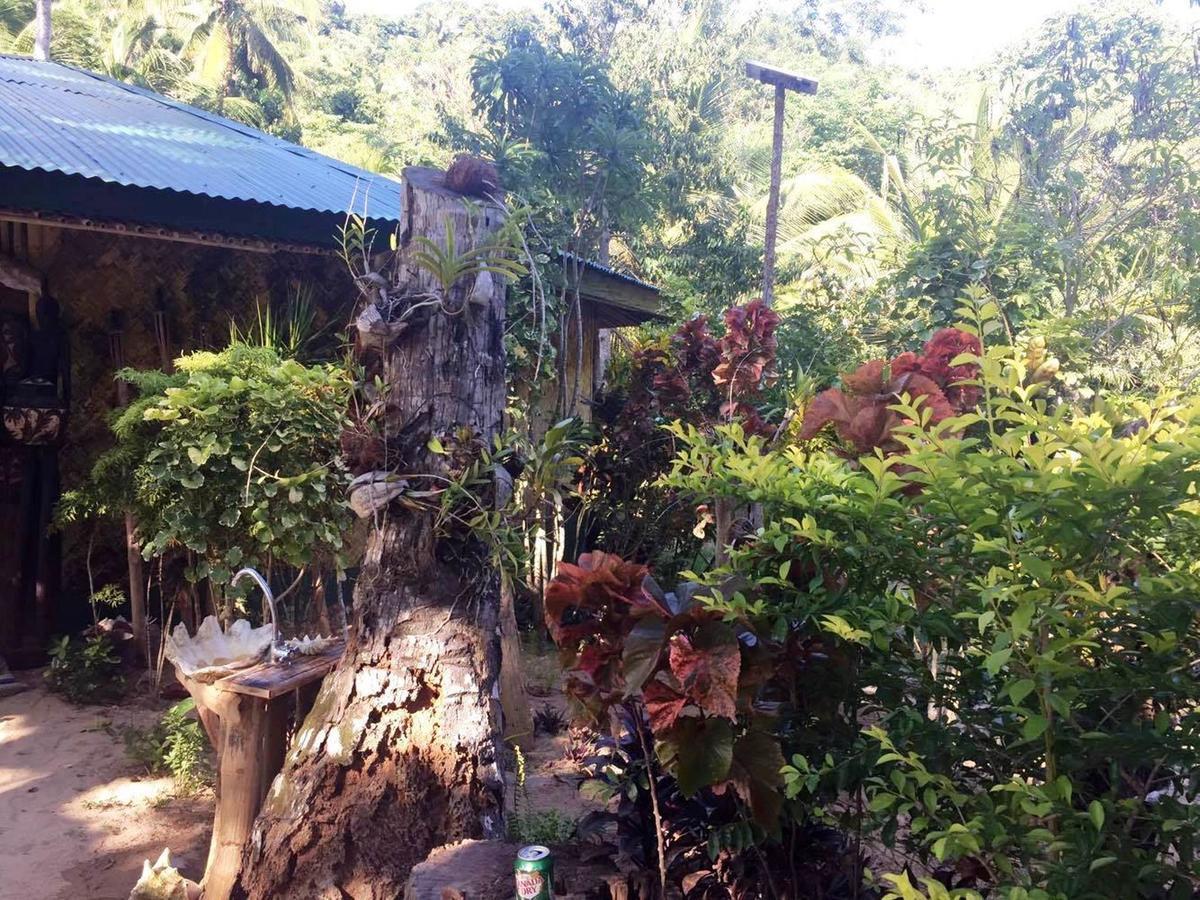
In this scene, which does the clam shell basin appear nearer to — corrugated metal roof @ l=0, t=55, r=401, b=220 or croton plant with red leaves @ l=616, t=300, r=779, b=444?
corrugated metal roof @ l=0, t=55, r=401, b=220

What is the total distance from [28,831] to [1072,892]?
4067 millimetres

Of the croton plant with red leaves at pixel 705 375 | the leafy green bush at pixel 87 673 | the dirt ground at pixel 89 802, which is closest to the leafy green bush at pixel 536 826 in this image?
the dirt ground at pixel 89 802

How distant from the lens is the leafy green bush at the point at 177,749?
416 cm

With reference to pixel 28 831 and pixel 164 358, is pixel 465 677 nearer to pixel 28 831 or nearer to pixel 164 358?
pixel 28 831

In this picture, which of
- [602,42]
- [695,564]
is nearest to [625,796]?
[695,564]

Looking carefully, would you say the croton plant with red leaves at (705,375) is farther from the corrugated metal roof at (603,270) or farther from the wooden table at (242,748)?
the wooden table at (242,748)

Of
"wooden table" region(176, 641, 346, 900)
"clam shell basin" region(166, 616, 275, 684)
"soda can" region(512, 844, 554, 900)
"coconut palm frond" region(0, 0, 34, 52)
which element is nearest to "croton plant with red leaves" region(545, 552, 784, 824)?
"soda can" region(512, 844, 554, 900)

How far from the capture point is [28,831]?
3.82m

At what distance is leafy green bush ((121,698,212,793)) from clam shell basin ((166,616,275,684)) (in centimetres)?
67

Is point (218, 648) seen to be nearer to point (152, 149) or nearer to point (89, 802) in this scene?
point (89, 802)

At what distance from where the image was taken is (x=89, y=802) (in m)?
4.06

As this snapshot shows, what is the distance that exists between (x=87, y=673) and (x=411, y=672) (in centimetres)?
338

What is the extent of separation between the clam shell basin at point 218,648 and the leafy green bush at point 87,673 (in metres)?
2.23

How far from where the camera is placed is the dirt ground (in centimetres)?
349
